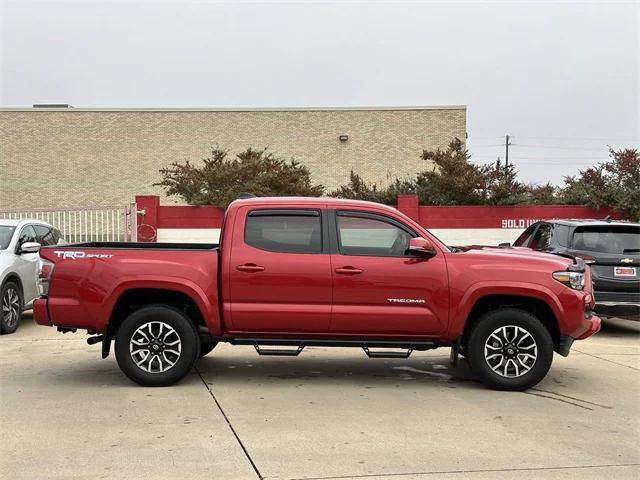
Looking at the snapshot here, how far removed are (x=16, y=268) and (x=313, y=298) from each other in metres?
5.84

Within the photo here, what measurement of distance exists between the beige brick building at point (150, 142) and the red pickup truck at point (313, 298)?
29.8 m

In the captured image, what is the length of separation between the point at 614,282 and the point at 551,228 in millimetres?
1363

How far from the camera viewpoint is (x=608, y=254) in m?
9.39

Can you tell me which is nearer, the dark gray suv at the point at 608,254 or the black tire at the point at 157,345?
the black tire at the point at 157,345

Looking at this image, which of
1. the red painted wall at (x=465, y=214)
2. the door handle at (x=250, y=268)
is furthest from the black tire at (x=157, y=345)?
the red painted wall at (x=465, y=214)

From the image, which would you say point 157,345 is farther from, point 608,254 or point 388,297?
point 608,254

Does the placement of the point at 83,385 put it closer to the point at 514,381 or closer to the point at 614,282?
the point at 514,381

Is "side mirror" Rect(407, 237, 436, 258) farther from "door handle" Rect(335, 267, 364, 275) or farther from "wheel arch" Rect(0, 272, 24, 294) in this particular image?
"wheel arch" Rect(0, 272, 24, 294)

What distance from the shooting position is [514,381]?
6254 mm

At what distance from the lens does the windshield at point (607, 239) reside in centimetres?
955

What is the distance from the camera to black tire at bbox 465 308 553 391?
20.4ft

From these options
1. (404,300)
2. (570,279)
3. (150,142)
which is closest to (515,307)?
(570,279)

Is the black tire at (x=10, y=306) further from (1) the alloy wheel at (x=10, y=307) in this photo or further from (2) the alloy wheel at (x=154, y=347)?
(2) the alloy wheel at (x=154, y=347)

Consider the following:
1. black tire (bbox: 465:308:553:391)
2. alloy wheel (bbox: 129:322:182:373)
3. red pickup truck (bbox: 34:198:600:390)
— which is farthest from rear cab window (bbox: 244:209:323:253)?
black tire (bbox: 465:308:553:391)
